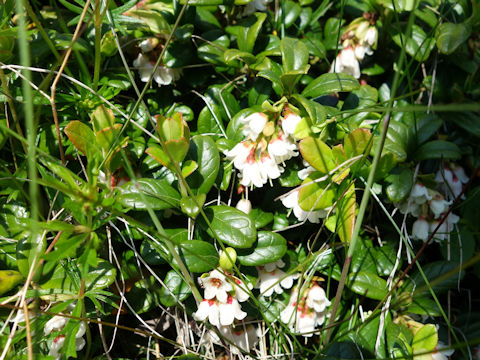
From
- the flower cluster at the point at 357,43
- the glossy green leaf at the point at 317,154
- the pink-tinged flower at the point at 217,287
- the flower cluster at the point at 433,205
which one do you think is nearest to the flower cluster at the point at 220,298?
the pink-tinged flower at the point at 217,287

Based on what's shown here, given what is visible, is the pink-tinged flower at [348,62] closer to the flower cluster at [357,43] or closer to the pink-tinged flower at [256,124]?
the flower cluster at [357,43]

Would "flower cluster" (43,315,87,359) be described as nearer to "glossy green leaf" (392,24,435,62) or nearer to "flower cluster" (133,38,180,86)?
"flower cluster" (133,38,180,86)

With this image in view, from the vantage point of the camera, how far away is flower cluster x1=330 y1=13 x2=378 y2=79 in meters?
1.59

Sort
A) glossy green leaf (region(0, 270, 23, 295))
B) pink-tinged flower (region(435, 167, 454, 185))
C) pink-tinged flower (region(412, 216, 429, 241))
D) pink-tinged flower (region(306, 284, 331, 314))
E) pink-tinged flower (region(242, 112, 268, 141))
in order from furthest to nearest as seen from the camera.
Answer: pink-tinged flower (region(435, 167, 454, 185)) < pink-tinged flower (region(412, 216, 429, 241)) < pink-tinged flower (region(306, 284, 331, 314)) < pink-tinged flower (region(242, 112, 268, 141)) < glossy green leaf (region(0, 270, 23, 295))

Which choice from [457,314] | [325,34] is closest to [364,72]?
[325,34]

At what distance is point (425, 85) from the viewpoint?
1651 mm

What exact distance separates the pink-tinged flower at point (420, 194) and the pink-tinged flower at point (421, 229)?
0.21ft

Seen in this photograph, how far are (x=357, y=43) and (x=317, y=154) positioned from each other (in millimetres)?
612

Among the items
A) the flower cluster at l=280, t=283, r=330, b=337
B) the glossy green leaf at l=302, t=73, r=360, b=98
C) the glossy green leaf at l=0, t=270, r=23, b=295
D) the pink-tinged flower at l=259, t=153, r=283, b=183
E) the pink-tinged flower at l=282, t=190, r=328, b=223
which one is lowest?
the flower cluster at l=280, t=283, r=330, b=337

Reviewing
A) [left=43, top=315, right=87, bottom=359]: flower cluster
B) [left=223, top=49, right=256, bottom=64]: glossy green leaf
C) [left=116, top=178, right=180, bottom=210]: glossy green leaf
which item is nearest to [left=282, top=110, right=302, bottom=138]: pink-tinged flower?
[left=223, top=49, right=256, bottom=64]: glossy green leaf

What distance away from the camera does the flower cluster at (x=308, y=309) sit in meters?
1.34

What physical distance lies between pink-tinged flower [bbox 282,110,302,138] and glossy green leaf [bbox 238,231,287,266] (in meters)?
0.29

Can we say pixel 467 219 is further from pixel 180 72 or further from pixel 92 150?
pixel 92 150

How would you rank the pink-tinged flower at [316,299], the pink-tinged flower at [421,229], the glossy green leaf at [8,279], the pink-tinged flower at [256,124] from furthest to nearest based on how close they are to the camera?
the pink-tinged flower at [421,229]
the pink-tinged flower at [316,299]
the pink-tinged flower at [256,124]
the glossy green leaf at [8,279]
